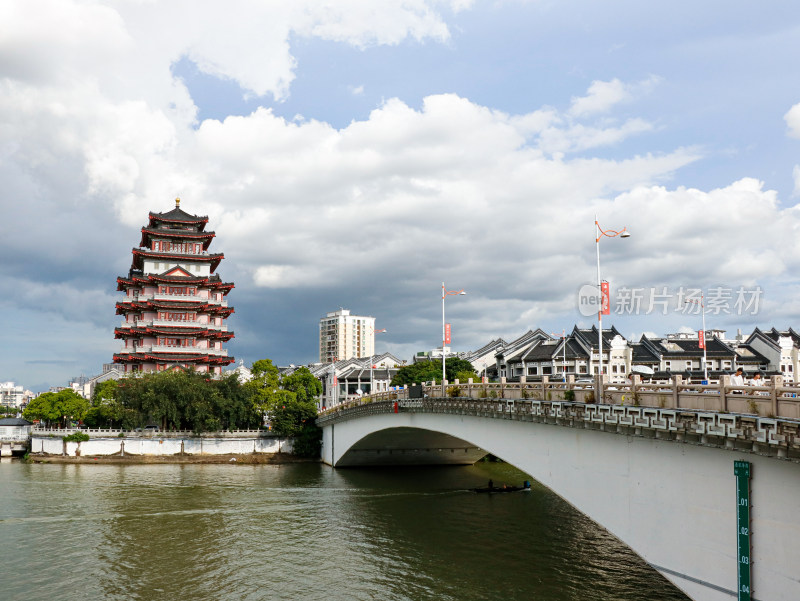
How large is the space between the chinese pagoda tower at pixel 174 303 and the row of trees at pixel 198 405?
662 cm

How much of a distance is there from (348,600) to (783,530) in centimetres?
1512

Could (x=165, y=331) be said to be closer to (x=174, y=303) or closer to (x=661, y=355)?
(x=174, y=303)

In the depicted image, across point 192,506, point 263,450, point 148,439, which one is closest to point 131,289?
point 148,439

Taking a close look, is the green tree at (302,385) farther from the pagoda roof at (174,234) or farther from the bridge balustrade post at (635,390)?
the bridge balustrade post at (635,390)

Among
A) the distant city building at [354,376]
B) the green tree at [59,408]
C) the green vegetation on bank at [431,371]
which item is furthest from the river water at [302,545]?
the distant city building at [354,376]

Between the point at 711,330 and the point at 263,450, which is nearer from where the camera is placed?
the point at 263,450

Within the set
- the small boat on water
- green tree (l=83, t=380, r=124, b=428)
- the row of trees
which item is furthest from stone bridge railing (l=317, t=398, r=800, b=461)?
green tree (l=83, t=380, r=124, b=428)

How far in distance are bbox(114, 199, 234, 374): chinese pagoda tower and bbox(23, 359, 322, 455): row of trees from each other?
662 centimetres

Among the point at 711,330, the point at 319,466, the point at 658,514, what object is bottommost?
the point at 319,466

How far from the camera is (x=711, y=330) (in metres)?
102

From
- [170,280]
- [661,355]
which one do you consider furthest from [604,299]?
[661,355]

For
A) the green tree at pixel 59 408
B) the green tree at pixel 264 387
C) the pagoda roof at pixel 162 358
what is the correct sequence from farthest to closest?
1. the pagoda roof at pixel 162 358
2. the green tree at pixel 59 408
3. the green tree at pixel 264 387

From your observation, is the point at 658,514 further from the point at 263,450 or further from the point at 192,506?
the point at 263,450

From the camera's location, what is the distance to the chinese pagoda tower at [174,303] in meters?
77.0
